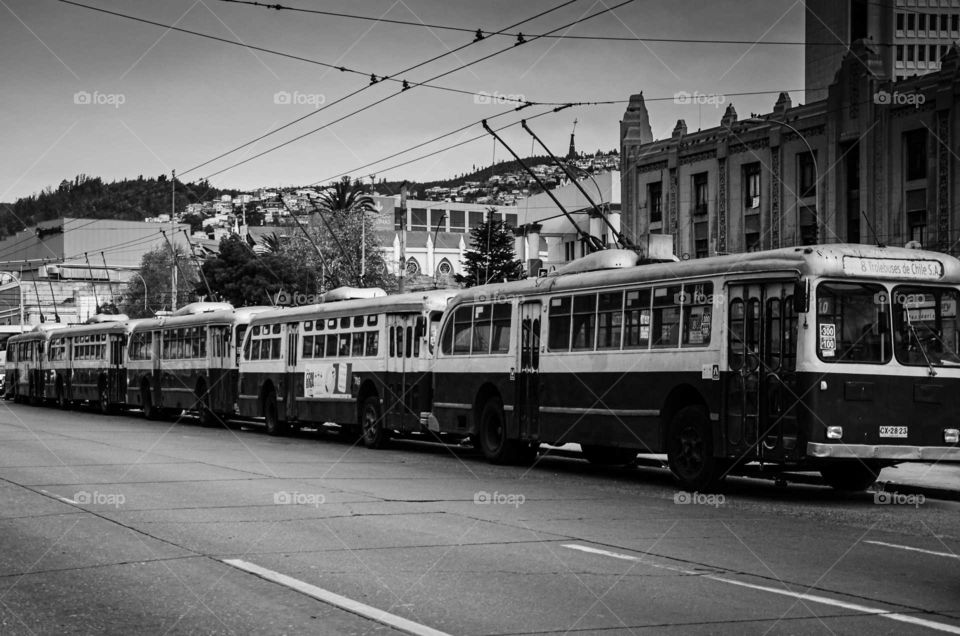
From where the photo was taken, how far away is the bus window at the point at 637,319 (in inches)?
708

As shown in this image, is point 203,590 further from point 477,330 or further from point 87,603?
point 477,330

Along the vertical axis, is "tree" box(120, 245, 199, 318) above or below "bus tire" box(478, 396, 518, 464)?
above

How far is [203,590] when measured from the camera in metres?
8.50

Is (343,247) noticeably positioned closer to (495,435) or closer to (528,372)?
(495,435)

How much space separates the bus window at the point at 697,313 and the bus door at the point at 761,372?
411mm

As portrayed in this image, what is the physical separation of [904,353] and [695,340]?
8.59 ft

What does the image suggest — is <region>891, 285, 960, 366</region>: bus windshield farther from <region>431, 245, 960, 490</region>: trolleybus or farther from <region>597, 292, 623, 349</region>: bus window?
<region>597, 292, 623, 349</region>: bus window

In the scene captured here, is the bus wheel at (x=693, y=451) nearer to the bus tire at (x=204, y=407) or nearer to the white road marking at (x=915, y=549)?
the white road marking at (x=915, y=549)

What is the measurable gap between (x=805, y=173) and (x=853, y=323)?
2751 cm

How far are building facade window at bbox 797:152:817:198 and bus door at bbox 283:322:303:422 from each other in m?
18.8

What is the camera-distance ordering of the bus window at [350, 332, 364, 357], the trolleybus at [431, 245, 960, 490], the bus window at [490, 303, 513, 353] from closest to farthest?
the trolleybus at [431, 245, 960, 490], the bus window at [490, 303, 513, 353], the bus window at [350, 332, 364, 357]

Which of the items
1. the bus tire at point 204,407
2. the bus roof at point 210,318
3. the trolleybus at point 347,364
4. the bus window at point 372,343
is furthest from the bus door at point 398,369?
the bus tire at point 204,407

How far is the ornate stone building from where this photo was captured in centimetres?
3675

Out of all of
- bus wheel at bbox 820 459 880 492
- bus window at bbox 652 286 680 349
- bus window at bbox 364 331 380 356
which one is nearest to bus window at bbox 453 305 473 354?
bus window at bbox 364 331 380 356
